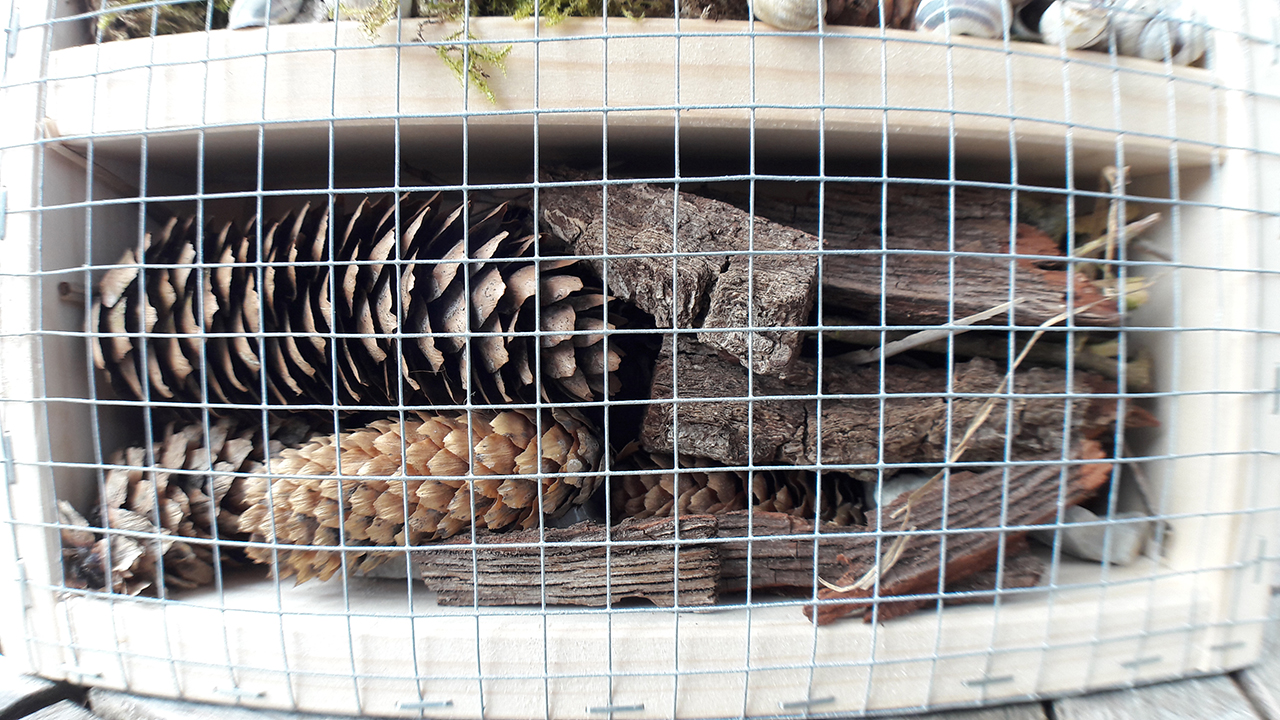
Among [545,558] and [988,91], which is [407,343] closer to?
[545,558]

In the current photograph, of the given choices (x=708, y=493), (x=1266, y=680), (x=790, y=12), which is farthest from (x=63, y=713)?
(x=1266, y=680)

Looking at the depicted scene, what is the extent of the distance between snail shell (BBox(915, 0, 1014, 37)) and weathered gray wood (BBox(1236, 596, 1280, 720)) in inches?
21.8

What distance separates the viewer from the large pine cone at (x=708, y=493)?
51cm

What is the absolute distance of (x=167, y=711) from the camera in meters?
0.46

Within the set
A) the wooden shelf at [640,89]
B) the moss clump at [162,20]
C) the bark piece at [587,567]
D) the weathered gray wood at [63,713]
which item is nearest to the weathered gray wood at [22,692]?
the weathered gray wood at [63,713]

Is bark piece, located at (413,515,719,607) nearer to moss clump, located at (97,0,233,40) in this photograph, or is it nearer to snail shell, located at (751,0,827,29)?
snail shell, located at (751,0,827,29)

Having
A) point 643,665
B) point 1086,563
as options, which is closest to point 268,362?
point 643,665

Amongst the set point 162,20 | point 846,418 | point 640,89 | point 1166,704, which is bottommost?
point 1166,704

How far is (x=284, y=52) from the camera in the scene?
406 millimetres

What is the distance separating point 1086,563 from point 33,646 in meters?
0.93

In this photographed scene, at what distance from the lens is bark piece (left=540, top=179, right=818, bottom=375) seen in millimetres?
425

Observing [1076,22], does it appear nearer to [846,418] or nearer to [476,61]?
[846,418]

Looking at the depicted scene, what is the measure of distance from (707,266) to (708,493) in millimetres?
209

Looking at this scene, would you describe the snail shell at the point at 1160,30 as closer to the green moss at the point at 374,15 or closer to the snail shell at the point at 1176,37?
the snail shell at the point at 1176,37
